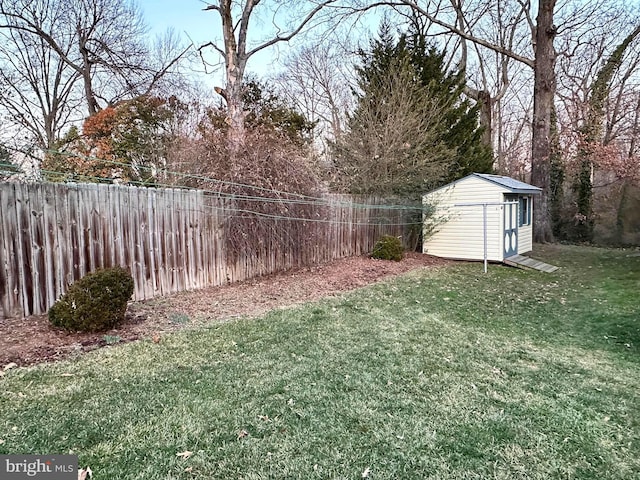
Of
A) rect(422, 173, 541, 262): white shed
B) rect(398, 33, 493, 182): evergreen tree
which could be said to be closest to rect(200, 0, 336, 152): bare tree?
rect(422, 173, 541, 262): white shed

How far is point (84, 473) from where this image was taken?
189 centimetres

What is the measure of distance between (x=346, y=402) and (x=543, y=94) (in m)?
13.3

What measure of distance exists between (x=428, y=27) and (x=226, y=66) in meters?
10.2

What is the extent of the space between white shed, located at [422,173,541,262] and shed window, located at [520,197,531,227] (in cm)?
3

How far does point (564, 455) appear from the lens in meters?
2.11

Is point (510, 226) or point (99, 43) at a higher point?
point (99, 43)

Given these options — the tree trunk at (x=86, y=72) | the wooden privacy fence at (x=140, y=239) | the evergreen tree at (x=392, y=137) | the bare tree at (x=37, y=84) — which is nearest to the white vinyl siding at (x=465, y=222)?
the evergreen tree at (x=392, y=137)

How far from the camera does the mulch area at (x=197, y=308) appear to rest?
3.55 meters

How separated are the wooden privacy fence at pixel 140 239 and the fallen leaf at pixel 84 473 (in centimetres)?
311

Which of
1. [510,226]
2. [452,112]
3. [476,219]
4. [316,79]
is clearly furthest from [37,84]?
[510,226]

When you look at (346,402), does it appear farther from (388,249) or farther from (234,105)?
(388,249)

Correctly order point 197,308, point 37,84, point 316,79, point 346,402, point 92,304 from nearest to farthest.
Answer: point 346,402 → point 92,304 → point 197,308 → point 37,84 → point 316,79

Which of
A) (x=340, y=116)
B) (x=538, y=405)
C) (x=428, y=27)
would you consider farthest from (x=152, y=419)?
(x=428, y=27)

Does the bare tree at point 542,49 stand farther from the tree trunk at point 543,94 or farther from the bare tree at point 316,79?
the bare tree at point 316,79
